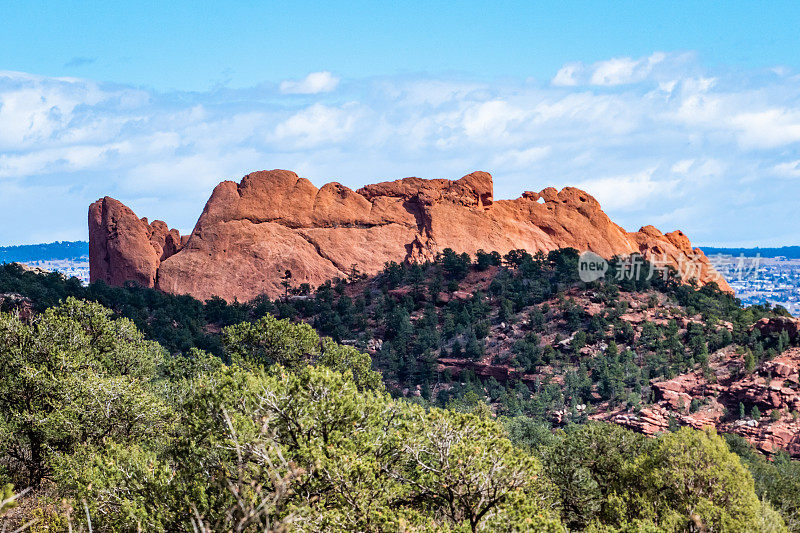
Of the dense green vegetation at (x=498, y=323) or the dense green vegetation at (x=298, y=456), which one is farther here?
the dense green vegetation at (x=498, y=323)

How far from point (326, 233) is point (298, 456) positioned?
101m

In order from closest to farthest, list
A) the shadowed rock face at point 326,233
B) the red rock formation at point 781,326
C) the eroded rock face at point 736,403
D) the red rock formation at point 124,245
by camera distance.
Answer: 1. the eroded rock face at point 736,403
2. the red rock formation at point 781,326
3. the shadowed rock face at point 326,233
4. the red rock formation at point 124,245

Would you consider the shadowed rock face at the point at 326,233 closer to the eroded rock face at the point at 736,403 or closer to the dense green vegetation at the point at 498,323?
the dense green vegetation at the point at 498,323

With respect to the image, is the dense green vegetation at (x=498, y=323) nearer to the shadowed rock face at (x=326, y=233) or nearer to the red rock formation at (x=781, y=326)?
the red rock formation at (x=781, y=326)

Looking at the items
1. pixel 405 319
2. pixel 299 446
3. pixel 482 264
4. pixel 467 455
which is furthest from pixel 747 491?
pixel 482 264

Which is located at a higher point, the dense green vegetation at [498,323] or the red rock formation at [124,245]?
the red rock formation at [124,245]

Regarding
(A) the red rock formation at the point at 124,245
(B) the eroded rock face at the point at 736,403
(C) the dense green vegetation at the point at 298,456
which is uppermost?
(A) the red rock formation at the point at 124,245

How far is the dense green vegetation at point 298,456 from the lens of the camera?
66.1 ft

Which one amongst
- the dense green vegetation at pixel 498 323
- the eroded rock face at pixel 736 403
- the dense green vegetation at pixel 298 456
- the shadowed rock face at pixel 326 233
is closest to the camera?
the dense green vegetation at pixel 298 456

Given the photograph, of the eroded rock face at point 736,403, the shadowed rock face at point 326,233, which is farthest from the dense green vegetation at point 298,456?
the shadowed rock face at point 326,233

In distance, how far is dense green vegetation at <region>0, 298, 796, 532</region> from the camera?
20.2m

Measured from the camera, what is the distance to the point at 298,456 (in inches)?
837

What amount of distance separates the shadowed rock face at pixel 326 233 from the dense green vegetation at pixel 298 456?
235ft

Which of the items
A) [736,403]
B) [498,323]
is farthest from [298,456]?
[498,323]
